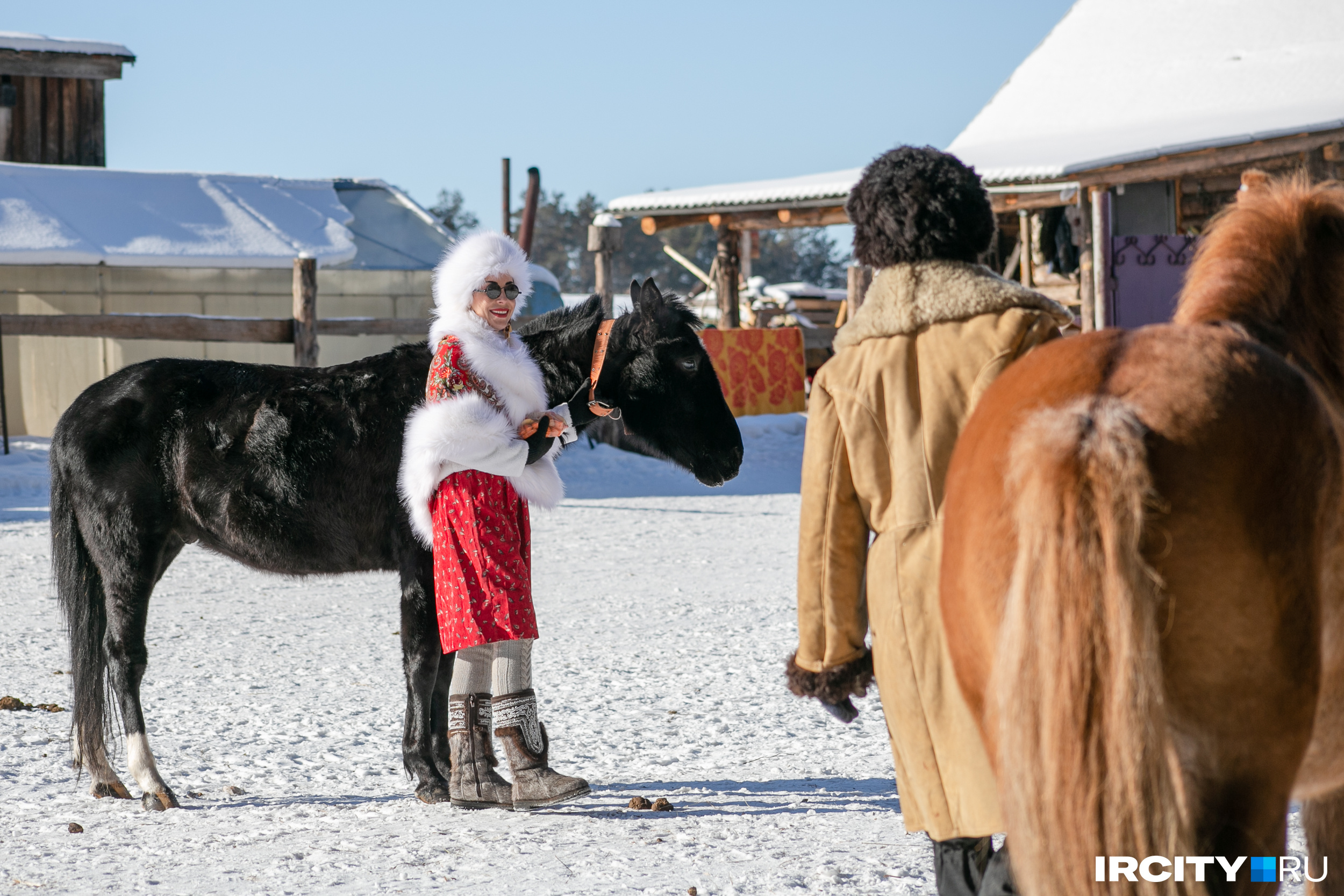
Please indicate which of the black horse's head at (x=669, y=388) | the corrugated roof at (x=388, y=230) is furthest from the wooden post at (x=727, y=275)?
the black horse's head at (x=669, y=388)

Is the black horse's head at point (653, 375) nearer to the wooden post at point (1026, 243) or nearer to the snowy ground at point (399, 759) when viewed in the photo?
the snowy ground at point (399, 759)

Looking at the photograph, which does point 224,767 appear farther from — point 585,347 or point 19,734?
point 585,347

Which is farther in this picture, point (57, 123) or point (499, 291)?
point (57, 123)

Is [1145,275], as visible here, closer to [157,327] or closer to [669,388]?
[669,388]

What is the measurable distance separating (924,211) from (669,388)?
1994 millimetres

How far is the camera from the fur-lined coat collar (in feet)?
7.36

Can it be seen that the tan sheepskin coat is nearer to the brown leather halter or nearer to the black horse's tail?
the brown leather halter

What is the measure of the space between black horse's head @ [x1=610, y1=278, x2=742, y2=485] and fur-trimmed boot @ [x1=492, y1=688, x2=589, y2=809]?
1.04 m

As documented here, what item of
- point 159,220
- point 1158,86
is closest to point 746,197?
point 1158,86

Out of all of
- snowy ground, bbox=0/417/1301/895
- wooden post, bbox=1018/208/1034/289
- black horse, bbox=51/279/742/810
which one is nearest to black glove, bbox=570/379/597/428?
black horse, bbox=51/279/742/810

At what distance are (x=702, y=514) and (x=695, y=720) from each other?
646cm

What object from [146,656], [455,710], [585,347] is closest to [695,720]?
[455,710]

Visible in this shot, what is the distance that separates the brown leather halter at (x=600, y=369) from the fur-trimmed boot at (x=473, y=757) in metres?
0.99

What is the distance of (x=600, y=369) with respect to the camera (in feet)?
13.3
